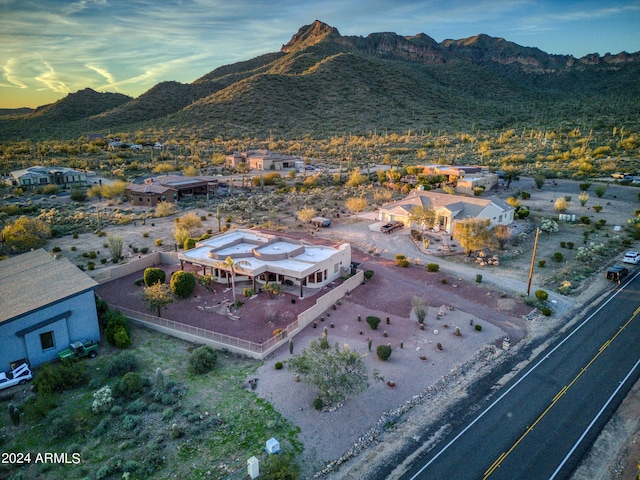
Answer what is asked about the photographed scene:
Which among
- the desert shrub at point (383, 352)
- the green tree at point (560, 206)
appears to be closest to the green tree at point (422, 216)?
the green tree at point (560, 206)

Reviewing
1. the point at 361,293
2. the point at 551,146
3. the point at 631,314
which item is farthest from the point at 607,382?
the point at 551,146

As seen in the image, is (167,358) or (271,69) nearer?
(167,358)

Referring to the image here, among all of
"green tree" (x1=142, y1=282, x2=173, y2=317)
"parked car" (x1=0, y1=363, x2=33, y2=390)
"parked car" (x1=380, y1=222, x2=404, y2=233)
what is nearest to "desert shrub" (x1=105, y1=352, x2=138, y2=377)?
"parked car" (x1=0, y1=363, x2=33, y2=390)

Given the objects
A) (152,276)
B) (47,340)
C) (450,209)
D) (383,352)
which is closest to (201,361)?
(47,340)

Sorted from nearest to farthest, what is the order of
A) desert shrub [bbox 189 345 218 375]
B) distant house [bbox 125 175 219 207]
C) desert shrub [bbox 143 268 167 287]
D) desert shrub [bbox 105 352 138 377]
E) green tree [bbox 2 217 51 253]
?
desert shrub [bbox 105 352 138 377]
desert shrub [bbox 189 345 218 375]
desert shrub [bbox 143 268 167 287]
green tree [bbox 2 217 51 253]
distant house [bbox 125 175 219 207]

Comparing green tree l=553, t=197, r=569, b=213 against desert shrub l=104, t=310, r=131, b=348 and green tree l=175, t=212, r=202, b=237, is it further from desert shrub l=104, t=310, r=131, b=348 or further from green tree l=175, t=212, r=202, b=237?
desert shrub l=104, t=310, r=131, b=348

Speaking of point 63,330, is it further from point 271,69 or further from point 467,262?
point 271,69

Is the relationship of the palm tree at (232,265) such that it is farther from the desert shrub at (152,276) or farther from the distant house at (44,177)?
the distant house at (44,177)
